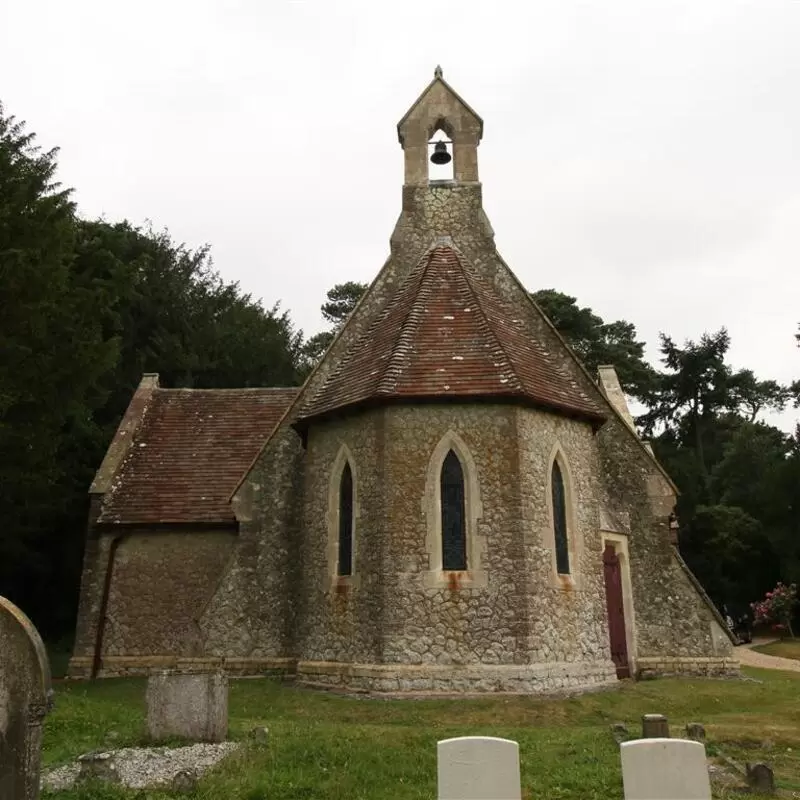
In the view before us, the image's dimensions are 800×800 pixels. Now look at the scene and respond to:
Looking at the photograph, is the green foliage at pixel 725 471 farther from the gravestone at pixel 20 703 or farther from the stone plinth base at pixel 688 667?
the gravestone at pixel 20 703

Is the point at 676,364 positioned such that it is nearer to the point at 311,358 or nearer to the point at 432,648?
the point at 311,358

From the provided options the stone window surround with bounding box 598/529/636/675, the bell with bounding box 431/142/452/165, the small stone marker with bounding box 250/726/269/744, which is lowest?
the small stone marker with bounding box 250/726/269/744

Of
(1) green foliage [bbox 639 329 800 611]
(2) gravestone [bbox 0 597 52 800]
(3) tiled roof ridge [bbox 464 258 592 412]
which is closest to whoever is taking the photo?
(2) gravestone [bbox 0 597 52 800]

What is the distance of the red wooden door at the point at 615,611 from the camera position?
14.6 meters

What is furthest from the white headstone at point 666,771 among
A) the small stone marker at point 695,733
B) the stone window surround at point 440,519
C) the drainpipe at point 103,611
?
the drainpipe at point 103,611

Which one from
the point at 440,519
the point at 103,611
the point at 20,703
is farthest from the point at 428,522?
the point at 103,611

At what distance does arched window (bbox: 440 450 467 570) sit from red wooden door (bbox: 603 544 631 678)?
348 centimetres

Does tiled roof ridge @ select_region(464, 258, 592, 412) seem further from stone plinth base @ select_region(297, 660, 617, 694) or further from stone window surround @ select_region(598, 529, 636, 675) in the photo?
stone plinth base @ select_region(297, 660, 617, 694)

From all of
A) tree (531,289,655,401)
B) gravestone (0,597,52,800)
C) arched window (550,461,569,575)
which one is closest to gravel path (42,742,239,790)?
gravestone (0,597,52,800)

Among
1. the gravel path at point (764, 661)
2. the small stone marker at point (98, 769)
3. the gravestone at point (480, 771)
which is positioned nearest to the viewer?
the gravestone at point (480, 771)

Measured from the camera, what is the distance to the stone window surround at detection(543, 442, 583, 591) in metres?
13.1

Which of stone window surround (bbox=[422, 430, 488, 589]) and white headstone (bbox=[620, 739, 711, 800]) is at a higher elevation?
stone window surround (bbox=[422, 430, 488, 589])

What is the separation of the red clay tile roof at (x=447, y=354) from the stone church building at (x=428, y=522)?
0.15 ft

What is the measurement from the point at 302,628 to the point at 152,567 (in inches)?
209
